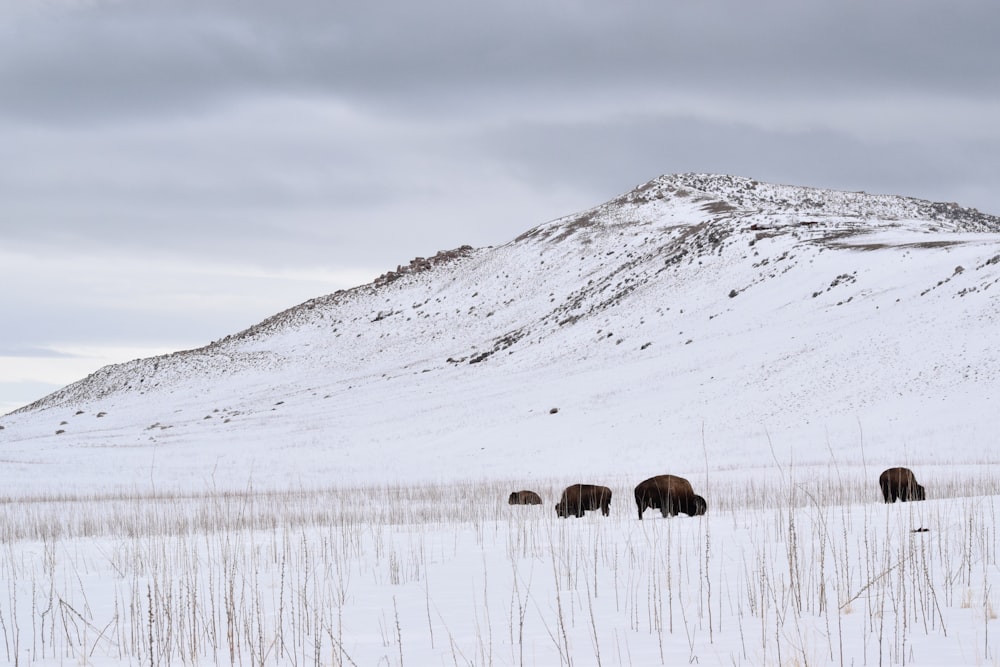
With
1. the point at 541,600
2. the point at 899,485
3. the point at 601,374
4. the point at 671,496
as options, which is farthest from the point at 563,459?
the point at 541,600

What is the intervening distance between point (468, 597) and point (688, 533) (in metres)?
4.35

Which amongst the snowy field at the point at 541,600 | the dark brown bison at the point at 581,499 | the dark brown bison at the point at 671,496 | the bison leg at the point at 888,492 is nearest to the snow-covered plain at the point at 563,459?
the snowy field at the point at 541,600

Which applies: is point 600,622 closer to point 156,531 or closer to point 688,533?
point 688,533

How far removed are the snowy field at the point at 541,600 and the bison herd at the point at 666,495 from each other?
5.14ft

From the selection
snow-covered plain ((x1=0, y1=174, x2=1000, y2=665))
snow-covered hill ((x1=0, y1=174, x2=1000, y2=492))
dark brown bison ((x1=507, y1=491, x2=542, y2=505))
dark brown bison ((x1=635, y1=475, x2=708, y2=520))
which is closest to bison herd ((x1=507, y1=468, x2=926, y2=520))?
dark brown bison ((x1=635, y1=475, x2=708, y2=520))

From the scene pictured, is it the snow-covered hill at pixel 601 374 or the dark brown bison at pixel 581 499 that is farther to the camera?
the snow-covered hill at pixel 601 374

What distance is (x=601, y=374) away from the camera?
49.6 meters

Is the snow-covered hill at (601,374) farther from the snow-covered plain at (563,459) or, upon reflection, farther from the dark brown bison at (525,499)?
the dark brown bison at (525,499)

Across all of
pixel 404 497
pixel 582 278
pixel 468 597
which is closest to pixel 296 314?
pixel 582 278

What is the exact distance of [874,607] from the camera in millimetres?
5992

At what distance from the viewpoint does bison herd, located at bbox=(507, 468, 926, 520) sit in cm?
1435

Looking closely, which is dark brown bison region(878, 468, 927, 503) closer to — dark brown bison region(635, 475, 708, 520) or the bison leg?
the bison leg

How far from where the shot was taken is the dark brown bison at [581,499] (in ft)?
51.8

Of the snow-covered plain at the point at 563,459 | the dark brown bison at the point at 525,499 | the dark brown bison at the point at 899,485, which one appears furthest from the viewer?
the dark brown bison at the point at 525,499
